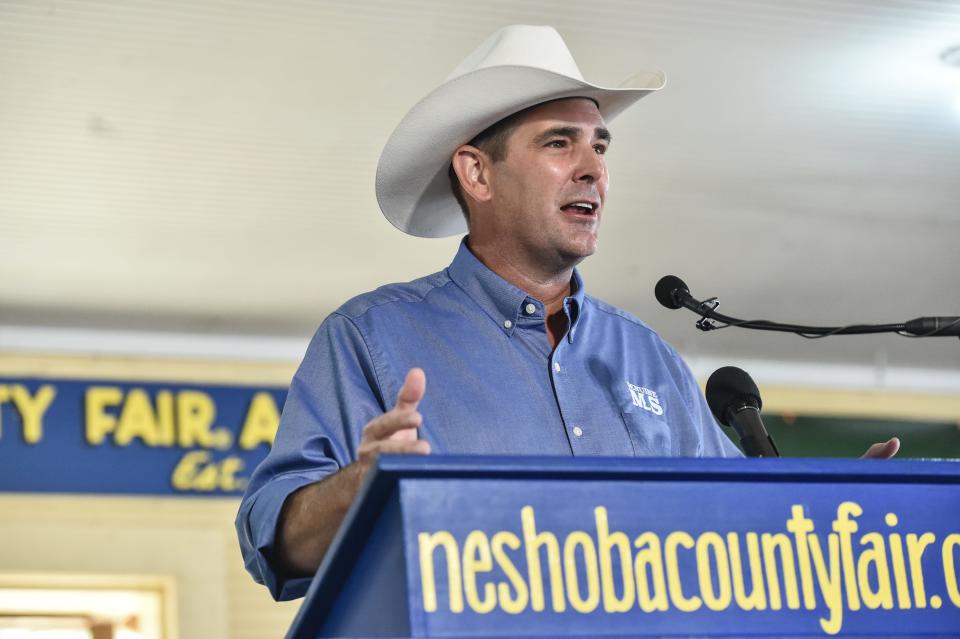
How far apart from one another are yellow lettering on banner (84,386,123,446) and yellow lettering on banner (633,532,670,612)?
536 cm

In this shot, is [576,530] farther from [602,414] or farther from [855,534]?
[602,414]

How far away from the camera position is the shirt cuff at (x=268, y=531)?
79.1 inches

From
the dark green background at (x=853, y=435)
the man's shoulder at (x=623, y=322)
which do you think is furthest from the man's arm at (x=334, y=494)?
the dark green background at (x=853, y=435)

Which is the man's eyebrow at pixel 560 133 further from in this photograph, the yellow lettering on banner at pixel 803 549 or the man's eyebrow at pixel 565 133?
the yellow lettering on banner at pixel 803 549

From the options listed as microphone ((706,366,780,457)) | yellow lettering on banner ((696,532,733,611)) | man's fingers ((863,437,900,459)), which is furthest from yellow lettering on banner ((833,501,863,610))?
microphone ((706,366,780,457))

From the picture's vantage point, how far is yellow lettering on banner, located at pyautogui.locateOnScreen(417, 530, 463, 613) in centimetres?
127

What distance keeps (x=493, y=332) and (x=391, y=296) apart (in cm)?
18

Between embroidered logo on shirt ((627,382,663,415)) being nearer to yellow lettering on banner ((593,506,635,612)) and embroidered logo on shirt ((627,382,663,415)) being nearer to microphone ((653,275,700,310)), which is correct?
microphone ((653,275,700,310))

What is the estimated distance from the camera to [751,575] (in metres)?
1.37

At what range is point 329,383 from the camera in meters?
2.28

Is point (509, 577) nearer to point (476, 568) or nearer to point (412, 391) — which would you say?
point (476, 568)

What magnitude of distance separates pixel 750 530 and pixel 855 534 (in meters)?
0.11

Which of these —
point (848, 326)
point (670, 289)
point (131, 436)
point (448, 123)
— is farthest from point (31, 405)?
point (848, 326)

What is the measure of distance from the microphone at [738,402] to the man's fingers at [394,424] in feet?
2.28
